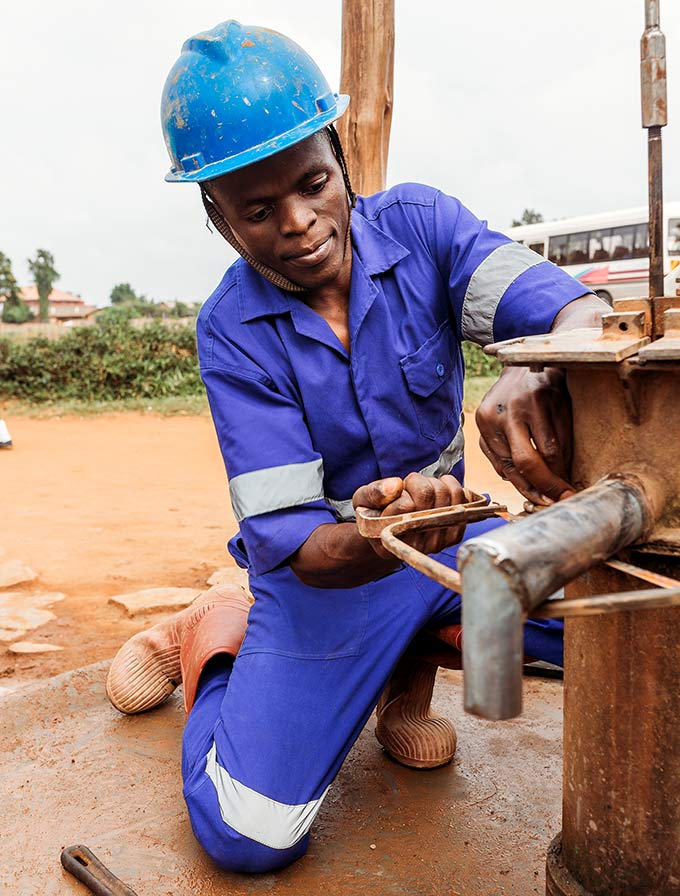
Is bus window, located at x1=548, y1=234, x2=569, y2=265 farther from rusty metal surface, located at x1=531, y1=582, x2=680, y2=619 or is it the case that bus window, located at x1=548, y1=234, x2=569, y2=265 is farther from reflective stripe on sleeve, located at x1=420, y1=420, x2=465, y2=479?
rusty metal surface, located at x1=531, y1=582, x2=680, y2=619

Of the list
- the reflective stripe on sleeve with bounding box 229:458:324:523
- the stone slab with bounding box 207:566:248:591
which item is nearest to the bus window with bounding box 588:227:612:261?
the stone slab with bounding box 207:566:248:591

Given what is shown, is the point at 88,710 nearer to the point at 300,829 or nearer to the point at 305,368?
the point at 300,829

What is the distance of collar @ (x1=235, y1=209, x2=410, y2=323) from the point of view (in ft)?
6.65

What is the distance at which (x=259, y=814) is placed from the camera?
1806 mm

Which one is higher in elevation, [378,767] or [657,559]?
[657,559]

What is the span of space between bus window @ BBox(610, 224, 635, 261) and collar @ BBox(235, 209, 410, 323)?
16.2m

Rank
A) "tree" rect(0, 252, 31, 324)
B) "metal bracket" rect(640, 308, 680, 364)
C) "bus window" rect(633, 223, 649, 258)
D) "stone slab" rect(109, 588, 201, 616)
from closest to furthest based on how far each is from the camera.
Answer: "metal bracket" rect(640, 308, 680, 364) → "stone slab" rect(109, 588, 201, 616) → "bus window" rect(633, 223, 649, 258) → "tree" rect(0, 252, 31, 324)

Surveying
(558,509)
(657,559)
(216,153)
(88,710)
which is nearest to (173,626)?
(88,710)

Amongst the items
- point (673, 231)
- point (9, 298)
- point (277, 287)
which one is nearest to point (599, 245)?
point (673, 231)

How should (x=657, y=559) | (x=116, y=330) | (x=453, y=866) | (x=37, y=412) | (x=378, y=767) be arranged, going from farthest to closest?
1. (x=116, y=330)
2. (x=37, y=412)
3. (x=378, y=767)
4. (x=453, y=866)
5. (x=657, y=559)

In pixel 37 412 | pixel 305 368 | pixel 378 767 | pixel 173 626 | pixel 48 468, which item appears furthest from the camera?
pixel 37 412

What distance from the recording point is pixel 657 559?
4.09ft

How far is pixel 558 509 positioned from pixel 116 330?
13.5 metres

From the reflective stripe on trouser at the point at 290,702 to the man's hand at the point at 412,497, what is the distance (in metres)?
0.62
